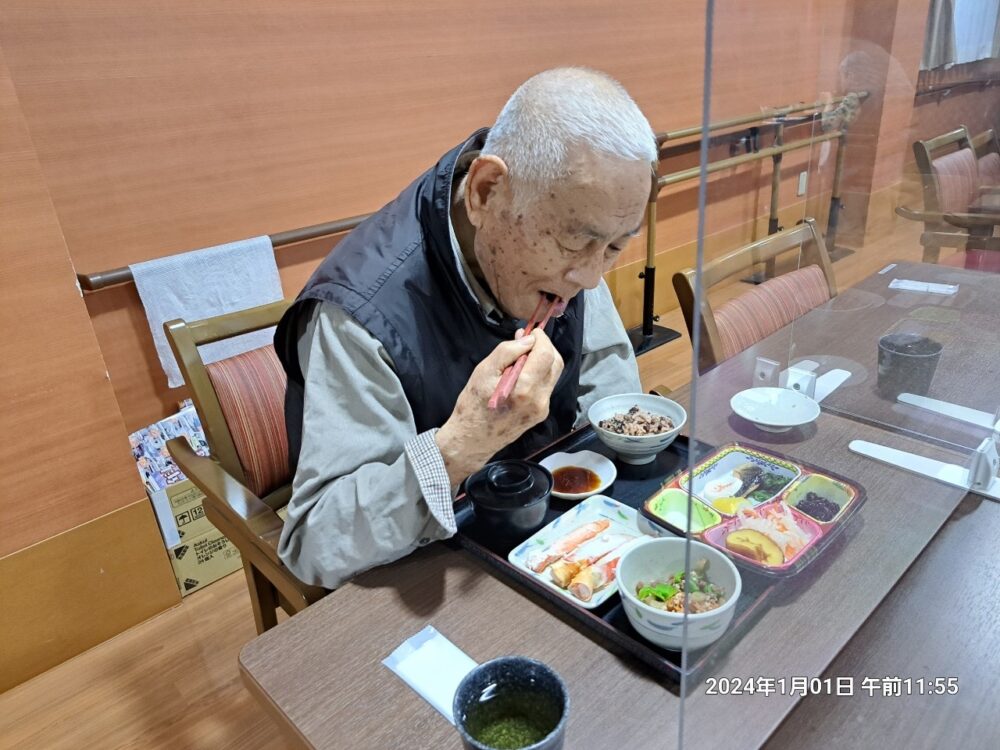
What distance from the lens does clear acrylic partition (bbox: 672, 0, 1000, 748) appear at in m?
0.61

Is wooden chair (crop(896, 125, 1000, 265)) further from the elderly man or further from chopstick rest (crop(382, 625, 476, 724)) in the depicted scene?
chopstick rest (crop(382, 625, 476, 724))

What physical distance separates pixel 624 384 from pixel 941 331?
1.73 feet

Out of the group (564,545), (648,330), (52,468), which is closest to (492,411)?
(564,545)

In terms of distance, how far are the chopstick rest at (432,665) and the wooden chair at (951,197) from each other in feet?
3.14

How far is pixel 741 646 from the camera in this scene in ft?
2.13

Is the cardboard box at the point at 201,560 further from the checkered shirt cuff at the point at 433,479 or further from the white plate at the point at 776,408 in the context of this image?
the white plate at the point at 776,408

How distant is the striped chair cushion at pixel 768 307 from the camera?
94 centimetres

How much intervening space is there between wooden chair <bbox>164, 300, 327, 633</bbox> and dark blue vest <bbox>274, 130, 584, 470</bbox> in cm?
19

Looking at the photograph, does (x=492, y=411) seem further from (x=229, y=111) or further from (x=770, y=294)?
(x=229, y=111)

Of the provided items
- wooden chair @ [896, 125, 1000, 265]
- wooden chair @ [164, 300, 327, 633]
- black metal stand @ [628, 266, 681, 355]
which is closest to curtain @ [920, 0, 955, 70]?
wooden chair @ [896, 125, 1000, 265]

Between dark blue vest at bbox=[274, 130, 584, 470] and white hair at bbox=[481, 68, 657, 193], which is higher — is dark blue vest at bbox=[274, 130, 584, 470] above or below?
below

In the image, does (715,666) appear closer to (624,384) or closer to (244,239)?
(624,384)

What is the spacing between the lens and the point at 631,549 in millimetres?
763

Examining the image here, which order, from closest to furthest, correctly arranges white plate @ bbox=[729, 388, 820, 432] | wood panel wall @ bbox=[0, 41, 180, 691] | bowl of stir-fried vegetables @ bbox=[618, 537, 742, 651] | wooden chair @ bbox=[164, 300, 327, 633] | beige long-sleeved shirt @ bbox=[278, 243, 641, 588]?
1. bowl of stir-fried vegetables @ bbox=[618, 537, 742, 651]
2. beige long-sleeved shirt @ bbox=[278, 243, 641, 588]
3. white plate @ bbox=[729, 388, 820, 432]
4. wooden chair @ bbox=[164, 300, 327, 633]
5. wood panel wall @ bbox=[0, 41, 180, 691]
